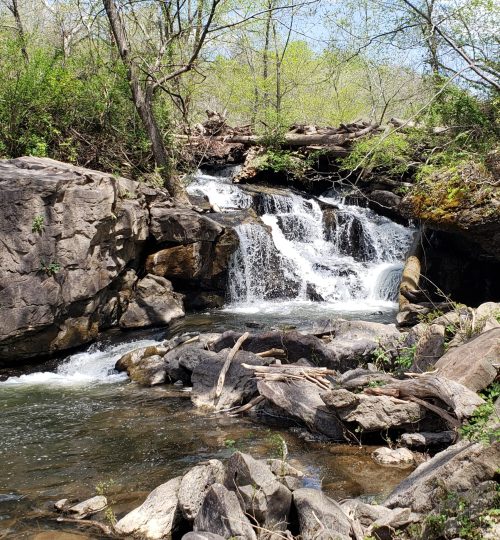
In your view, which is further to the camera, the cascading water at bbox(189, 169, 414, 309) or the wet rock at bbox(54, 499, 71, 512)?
the cascading water at bbox(189, 169, 414, 309)

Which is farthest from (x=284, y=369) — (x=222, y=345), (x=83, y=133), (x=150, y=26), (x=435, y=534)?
(x=150, y=26)

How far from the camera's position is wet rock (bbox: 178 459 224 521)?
3824 millimetres

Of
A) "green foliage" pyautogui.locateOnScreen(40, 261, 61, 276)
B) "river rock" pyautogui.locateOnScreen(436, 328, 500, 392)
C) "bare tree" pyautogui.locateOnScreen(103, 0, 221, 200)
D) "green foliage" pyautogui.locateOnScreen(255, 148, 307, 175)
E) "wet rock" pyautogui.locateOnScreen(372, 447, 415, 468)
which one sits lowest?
"wet rock" pyautogui.locateOnScreen(372, 447, 415, 468)

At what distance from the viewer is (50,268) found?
8.83m

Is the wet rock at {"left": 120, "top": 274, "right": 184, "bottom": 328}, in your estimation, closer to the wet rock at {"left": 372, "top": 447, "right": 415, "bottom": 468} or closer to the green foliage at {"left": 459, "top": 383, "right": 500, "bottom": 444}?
the wet rock at {"left": 372, "top": 447, "right": 415, "bottom": 468}

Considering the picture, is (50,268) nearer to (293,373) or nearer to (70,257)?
(70,257)

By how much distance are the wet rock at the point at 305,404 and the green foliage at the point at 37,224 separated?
4510mm

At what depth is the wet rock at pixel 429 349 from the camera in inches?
247

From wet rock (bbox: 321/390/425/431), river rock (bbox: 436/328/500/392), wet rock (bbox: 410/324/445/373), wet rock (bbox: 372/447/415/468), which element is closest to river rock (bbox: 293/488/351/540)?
wet rock (bbox: 372/447/415/468)

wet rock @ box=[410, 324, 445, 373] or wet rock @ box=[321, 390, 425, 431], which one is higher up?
wet rock @ box=[410, 324, 445, 373]

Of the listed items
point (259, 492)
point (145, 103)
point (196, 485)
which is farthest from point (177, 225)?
point (259, 492)

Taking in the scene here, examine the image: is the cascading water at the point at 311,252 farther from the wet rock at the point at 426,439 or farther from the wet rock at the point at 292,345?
the wet rock at the point at 426,439

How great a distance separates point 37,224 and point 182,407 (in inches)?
152

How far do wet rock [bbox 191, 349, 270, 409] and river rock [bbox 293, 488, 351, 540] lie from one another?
2.88 m
